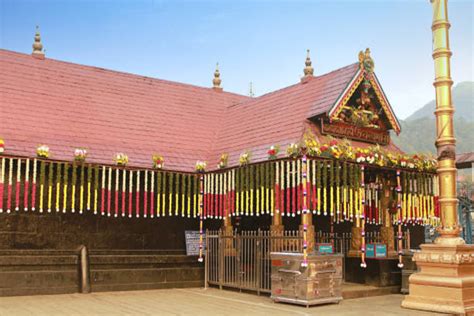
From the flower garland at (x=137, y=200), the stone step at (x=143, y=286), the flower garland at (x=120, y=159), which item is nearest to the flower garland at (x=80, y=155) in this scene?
the flower garland at (x=120, y=159)

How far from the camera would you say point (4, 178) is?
45.3 ft

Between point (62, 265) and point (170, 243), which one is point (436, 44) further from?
point (62, 265)

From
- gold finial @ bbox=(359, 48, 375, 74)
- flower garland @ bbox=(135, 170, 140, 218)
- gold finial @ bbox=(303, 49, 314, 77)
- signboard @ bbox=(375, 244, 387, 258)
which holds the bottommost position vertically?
signboard @ bbox=(375, 244, 387, 258)

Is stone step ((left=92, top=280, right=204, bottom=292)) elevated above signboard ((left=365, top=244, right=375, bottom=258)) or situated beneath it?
situated beneath

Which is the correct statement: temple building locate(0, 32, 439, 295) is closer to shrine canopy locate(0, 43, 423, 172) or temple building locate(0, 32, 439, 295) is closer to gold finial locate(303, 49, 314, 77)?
shrine canopy locate(0, 43, 423, 172)

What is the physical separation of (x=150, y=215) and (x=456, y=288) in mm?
8903

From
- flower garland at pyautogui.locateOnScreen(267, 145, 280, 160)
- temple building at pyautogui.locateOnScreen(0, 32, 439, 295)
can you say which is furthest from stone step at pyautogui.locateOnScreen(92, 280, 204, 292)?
flower garland at pyautogui.locateOnScreen(267, 145, 280, 160)

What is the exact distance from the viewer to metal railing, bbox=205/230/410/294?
13.7 metres

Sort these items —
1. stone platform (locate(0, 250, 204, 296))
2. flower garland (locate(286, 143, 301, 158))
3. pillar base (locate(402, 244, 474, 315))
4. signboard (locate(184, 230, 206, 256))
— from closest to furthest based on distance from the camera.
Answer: pillar base (locate(402, 244, 474, 315)) < flower garland (locate(286, 143, 301, 158)) < stone platform (locate(0, 250, 204, 296)) < signboard (locate(184, 230, 206, 256))

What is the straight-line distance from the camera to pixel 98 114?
1623cm

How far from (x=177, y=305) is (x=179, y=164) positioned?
5.07 meters

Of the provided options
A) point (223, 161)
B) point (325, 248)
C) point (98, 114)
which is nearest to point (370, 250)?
point (325, 248)

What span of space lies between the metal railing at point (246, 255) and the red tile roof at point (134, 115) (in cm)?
221

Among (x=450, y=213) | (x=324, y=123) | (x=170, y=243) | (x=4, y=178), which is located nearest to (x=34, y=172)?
(x=4, y=178)
